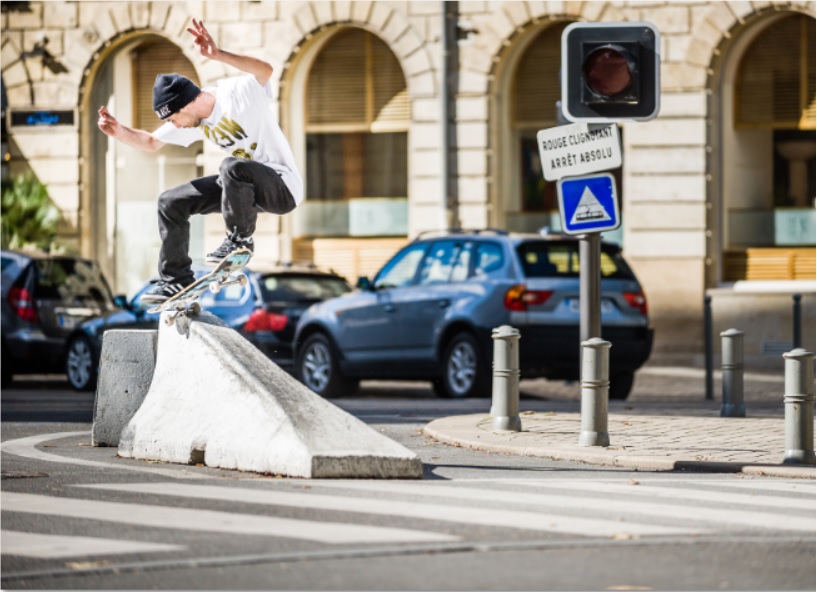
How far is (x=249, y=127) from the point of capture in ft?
35.1

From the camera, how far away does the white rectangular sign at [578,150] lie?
40.6 ft

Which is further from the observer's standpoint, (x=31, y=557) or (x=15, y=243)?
(x=15, y=243)

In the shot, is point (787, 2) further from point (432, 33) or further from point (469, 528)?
point (469, 528)

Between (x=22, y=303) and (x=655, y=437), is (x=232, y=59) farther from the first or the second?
(x=22, y=303)

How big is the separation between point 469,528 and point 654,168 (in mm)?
18013

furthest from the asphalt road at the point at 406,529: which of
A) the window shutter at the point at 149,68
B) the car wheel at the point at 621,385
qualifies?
the window shutter at the point at 149,68

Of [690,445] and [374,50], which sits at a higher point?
[374,50]

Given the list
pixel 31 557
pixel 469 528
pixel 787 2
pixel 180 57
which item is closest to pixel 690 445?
pixel 469 528

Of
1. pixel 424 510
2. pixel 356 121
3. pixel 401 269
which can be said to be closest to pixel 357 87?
pixel 356 121

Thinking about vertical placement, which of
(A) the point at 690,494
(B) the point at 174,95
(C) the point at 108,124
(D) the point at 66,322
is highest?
(B) the point at 174,95

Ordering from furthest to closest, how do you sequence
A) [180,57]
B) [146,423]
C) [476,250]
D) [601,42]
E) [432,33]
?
[180,57] < [432,33] < [476,250] < [601,42] < [146,423]

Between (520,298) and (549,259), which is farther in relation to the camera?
(549,259)

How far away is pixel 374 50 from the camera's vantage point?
2747 cm

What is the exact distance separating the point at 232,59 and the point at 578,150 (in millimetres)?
3063
